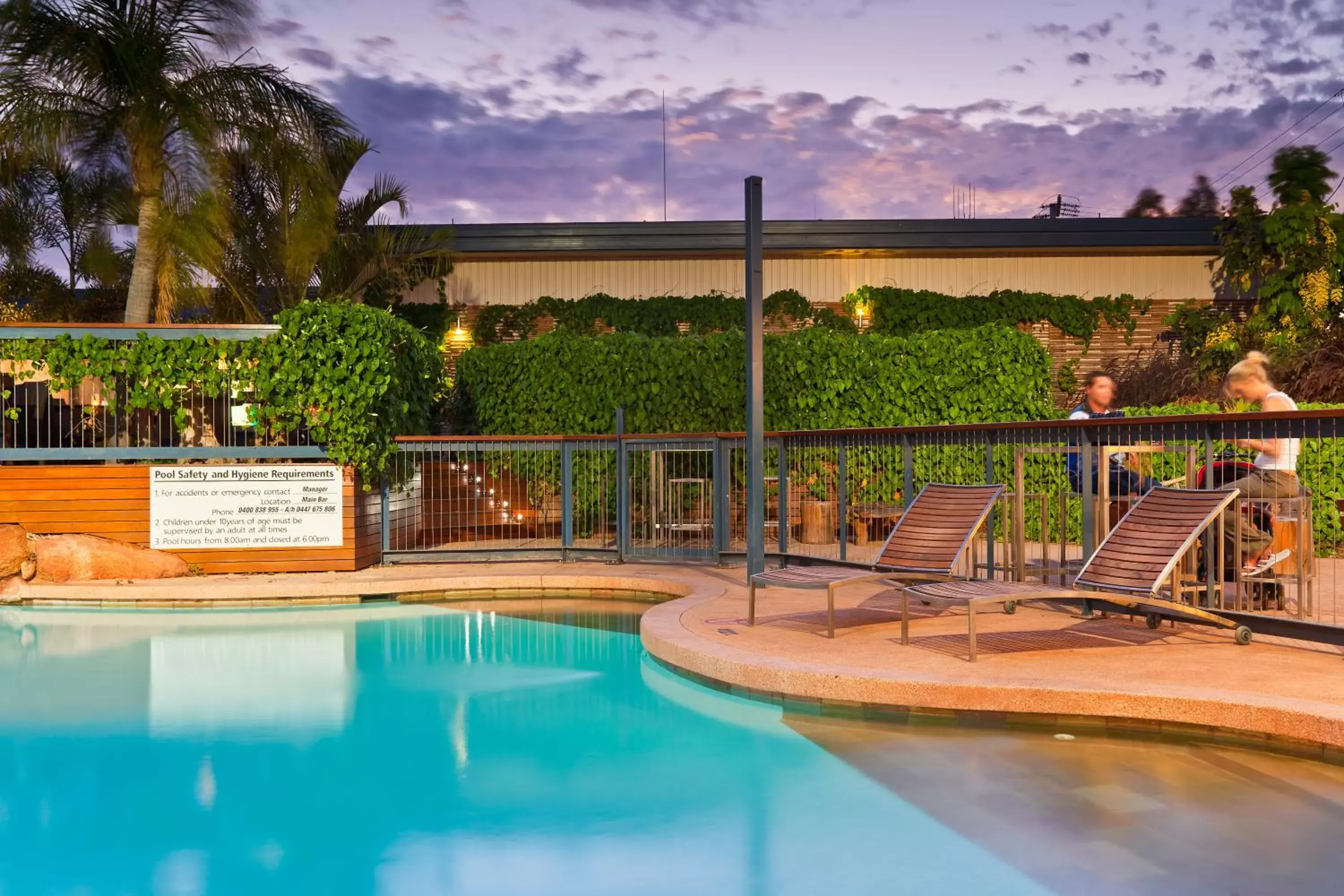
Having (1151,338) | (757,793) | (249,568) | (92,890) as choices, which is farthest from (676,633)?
(1151,338)

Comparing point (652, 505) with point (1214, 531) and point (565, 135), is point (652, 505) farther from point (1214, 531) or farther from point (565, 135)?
point (565, 135)

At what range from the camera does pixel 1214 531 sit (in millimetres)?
7020

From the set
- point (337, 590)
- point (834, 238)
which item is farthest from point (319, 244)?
point (834, 238)

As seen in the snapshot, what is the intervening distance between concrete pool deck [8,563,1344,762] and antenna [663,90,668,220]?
1647 centimetres

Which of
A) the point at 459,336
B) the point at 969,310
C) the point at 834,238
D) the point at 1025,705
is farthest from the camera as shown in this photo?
the point at 969,310

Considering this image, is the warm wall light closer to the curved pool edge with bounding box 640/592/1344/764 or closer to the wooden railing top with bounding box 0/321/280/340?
the wooden railing top with bounding box 0/321/280/340

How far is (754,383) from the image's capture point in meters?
8.80

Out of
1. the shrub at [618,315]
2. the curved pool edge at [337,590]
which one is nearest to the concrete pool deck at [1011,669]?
the curved pool edge at [337,590]

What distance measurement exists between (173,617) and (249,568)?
5.96 ft

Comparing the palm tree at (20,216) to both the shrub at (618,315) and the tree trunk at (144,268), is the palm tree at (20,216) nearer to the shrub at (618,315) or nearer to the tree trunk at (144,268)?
the tree trunk at (144,268)

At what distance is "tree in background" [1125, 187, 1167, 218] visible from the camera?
34062mm

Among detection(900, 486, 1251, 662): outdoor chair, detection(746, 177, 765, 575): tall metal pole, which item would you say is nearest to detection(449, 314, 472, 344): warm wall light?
detection(746, 177, 765, 575): tall metal pole

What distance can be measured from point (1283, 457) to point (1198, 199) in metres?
30.5

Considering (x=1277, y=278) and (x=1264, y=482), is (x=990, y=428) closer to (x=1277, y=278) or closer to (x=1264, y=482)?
(x=1264, y=482)
